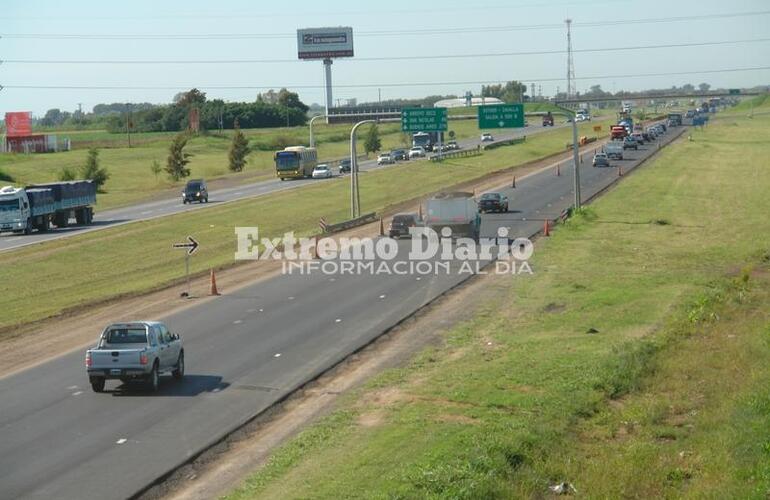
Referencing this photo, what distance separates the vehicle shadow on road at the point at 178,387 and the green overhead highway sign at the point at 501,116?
162 ft

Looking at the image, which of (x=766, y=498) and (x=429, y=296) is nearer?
(x=766, y=498)

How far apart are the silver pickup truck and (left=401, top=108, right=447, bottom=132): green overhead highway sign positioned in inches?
2096

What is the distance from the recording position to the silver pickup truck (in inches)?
964

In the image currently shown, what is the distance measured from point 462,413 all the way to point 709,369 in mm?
6879

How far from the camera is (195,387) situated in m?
25.8

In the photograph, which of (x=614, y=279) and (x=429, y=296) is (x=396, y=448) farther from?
(x=614, y=279)

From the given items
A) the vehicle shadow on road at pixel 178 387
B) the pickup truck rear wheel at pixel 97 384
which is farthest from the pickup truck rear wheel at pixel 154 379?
the pickup truck rear wheel at pixel 97 384

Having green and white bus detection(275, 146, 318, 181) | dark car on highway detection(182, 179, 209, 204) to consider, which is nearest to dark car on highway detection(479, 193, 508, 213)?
dark car on highway detection(182, 179, 209, 204)

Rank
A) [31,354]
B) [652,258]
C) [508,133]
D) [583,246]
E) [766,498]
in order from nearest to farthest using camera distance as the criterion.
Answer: [766,498] < [31,354] < [652,258] < [583,246] < [508,133]

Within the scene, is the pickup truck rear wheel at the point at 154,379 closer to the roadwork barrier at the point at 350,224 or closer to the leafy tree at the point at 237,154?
the roadwork barrier at the point at 350,224

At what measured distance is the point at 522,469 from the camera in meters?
17.8

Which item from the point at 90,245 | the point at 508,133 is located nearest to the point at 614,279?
the point at 90,245

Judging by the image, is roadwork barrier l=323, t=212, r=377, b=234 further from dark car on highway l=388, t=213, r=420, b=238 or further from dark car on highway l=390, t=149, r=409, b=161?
dark car on highway l=390, t=149, r=409, b=161

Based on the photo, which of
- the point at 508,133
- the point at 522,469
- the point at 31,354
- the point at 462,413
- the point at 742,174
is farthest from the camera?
the point at 508,133
